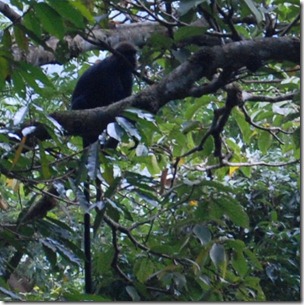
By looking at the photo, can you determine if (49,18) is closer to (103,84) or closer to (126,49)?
(126,49)

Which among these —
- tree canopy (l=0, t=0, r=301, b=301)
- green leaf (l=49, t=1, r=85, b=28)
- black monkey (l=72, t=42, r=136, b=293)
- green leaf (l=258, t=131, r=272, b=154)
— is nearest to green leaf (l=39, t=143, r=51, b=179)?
tree canopy (l=0, t=0, r=301, b=301)

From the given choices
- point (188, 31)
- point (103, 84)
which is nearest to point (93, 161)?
point (188, 31)

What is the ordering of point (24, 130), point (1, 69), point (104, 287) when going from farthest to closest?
point (104, 287) < point (24, 130) < point (1, 69)

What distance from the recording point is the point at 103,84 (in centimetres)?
313

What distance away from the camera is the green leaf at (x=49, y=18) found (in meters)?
1.26

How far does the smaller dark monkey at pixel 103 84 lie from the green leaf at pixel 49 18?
155 cm

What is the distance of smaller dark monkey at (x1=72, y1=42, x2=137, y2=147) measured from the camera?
117 inches

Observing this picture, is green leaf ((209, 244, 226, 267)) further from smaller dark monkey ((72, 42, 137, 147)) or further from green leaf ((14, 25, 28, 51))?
smaller dark monkey ((72, 42, 137, 147))

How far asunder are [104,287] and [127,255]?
0.47 feet

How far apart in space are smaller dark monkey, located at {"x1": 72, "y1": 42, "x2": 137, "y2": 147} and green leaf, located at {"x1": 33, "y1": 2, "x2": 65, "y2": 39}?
5.10 feet

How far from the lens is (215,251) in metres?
1.62

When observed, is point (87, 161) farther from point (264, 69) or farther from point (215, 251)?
point (264, 69)

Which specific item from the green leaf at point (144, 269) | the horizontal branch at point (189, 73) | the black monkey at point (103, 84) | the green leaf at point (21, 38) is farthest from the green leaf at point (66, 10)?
the black monkey at point (103, 84)

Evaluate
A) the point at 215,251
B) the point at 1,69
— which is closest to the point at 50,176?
the point at 1,69
